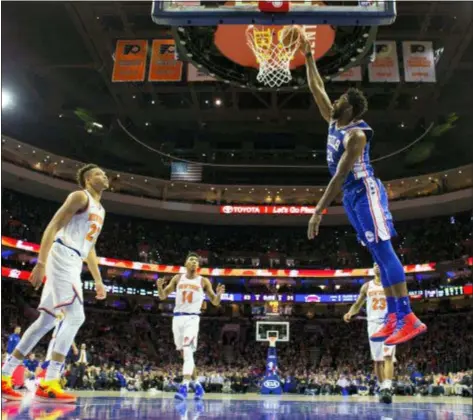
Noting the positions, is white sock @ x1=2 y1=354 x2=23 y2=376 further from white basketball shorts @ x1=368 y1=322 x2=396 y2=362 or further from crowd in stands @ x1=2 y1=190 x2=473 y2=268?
crowd in stands @ x1=2 y1=190 x2=473 y2=268

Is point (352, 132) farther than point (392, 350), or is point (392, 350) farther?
point (392, 350)

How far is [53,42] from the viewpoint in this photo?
757 inches

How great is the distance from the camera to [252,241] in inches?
1425

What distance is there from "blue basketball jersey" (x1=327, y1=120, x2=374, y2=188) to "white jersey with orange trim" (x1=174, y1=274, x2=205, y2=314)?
441 centimetres

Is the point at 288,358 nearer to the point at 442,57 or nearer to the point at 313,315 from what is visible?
the point at 313,315

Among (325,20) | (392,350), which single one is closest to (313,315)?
(392,350)

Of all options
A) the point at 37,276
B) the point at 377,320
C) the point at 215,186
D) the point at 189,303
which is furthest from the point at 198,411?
the point at 215,186

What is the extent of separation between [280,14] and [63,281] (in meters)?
3.92

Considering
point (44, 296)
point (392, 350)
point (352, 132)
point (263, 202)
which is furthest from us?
point (263, 202)

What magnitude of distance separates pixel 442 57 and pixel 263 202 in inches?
700

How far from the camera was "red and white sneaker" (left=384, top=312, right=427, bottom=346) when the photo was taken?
164 inches

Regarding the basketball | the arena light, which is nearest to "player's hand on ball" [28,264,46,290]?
the basketball

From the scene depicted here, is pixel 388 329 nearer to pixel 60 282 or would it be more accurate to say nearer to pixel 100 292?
pixel 60 282

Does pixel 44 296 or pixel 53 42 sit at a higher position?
pixel 53 42
